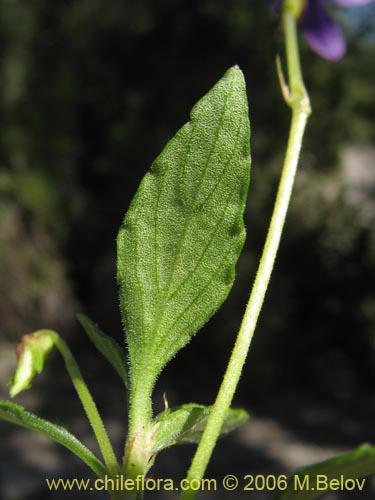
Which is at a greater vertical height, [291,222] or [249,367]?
[291,222]

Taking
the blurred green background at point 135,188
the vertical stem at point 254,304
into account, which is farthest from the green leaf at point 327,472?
the blurred green background at point 135,188

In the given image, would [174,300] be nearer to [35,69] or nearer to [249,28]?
[249,28]

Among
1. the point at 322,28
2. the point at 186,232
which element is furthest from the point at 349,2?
the point at 186,232

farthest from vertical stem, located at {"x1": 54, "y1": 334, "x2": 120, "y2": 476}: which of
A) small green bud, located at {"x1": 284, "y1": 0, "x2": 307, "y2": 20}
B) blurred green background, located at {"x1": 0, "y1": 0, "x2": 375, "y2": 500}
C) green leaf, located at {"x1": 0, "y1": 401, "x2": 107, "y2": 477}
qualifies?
blurred green background, located at {"x1": 0, "y1": 0, "x2": 375, "y2": 500}

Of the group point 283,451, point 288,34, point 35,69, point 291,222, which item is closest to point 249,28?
point 291,222

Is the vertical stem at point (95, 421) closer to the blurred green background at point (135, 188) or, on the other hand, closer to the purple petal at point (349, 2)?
the purple petal at point (349, 2)

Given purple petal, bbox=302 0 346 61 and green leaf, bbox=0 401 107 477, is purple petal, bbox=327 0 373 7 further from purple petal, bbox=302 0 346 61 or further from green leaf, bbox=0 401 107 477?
green leaf, bbox=0 401 107 477

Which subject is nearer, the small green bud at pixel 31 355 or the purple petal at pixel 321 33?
the small green bud at pixel 31 355
